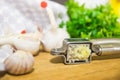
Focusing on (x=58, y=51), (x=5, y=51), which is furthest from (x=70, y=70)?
(x=5, y=51)

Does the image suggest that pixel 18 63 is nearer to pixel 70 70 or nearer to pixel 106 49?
pixel 70 70

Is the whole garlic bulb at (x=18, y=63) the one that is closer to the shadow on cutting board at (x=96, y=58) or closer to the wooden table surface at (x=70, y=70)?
the wooden table surface at (x=70, y=70)

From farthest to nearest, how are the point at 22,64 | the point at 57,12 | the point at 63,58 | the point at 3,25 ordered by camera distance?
the point at 57,12 < the point at 3,25 < the point at 63,58 < the point at 22,64

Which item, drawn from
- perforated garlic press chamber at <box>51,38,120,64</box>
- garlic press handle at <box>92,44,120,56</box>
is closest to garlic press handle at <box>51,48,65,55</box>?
perforated garlic press chamber at <box>51,38,120,64</box>

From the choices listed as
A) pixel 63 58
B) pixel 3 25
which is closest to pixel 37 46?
pixel 63 58

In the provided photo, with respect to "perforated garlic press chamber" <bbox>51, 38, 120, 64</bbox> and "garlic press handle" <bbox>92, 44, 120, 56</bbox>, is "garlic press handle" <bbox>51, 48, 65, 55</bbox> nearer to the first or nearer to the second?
"perforated garlic press chamber" <bbox>51, 38, 120, 64</bbox>

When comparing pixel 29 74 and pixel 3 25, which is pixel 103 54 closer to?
pixel 29 74
